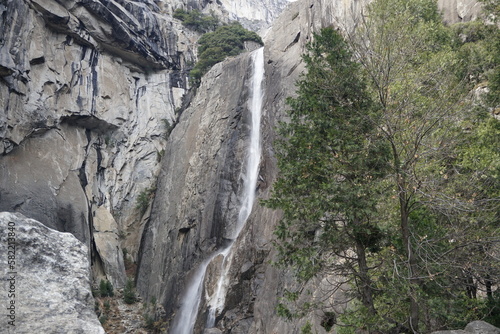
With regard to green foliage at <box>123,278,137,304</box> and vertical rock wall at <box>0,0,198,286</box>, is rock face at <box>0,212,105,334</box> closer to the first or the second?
vertical rock wall at <box>0,0,198,286</box>

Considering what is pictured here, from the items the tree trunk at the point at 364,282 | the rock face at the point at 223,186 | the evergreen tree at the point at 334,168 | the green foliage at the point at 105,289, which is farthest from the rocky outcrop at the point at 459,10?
the green foliage at the point at 105,289

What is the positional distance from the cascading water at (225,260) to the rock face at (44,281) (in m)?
7.70

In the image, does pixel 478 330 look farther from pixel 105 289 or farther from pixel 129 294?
pixel 105 289

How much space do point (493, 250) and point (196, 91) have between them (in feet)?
98.4

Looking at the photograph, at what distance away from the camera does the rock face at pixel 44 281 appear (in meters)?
10.0

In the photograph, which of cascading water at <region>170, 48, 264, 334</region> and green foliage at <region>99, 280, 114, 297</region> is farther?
green foliage at <region>99, 280, 114, 297</region>

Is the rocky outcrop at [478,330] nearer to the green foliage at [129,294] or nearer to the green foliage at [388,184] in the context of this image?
the green foliage at [388,184]

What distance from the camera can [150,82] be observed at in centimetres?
3388

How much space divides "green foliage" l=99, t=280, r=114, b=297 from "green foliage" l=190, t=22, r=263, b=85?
1961 centimetres

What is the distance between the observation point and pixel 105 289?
22641mm

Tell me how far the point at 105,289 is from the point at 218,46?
25.5m

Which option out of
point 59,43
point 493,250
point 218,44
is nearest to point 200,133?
point 59,43

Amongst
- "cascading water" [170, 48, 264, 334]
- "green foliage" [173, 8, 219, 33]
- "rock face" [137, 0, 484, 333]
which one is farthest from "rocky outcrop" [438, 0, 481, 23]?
"green foliage" [173, 8, 219, 33]

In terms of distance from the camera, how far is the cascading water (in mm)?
18594
